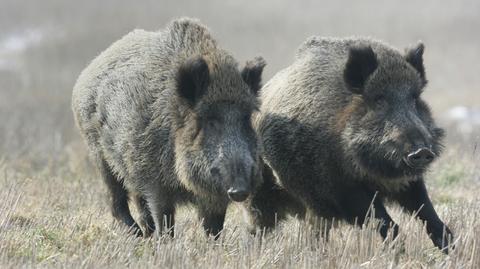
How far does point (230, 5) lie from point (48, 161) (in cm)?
1628

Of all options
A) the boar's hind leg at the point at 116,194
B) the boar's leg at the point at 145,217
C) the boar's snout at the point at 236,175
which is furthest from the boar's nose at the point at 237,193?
the boar's hind leg at the point at 116,194

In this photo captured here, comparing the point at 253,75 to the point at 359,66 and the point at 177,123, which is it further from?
the point at 359,66

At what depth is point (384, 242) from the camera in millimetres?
6445

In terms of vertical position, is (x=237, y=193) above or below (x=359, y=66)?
below

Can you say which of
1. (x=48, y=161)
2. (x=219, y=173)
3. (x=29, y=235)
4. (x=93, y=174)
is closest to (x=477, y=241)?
(x=219, y=173)

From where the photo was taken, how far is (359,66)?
7.52m

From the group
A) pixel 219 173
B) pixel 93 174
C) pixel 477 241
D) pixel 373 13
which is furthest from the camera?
pixel 373 13

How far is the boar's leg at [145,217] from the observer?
856 centimetres

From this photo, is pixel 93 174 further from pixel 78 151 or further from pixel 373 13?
pixel 373 13

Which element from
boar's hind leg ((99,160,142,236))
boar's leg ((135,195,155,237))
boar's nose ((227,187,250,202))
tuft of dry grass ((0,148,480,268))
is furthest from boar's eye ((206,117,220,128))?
boar's hind leg ((99,160,142,236))

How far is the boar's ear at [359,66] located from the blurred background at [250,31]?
16838 millimetres

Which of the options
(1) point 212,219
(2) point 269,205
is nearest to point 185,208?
(2) point 269,205

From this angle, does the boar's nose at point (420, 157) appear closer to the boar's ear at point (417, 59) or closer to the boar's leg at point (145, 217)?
the boar's ear at point (417, 59)

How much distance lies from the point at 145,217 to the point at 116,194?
0.55 meters
